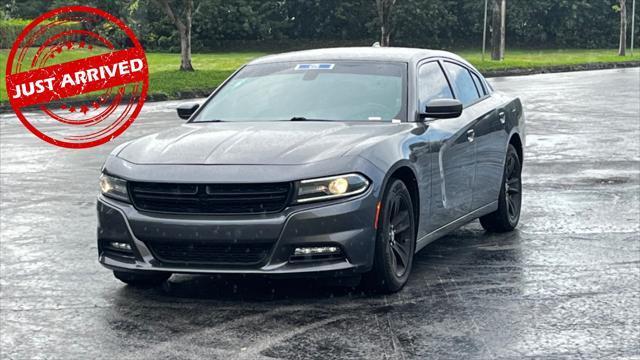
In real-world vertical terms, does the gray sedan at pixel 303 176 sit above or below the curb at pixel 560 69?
above

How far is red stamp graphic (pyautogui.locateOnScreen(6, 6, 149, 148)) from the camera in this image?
66.6 feet

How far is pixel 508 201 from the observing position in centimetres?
951

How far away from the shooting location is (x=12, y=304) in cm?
700

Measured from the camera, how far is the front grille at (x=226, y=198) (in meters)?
6.53

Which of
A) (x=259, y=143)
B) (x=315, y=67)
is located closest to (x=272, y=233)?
(x=259, y=143)

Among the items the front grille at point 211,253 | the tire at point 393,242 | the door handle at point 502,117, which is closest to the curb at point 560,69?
the door handle at point 502,117

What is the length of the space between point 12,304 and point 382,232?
7.58 ft

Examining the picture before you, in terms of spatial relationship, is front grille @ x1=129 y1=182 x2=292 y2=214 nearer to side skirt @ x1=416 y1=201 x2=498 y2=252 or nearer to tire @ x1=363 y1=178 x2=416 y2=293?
tire @ x1=363 y1=178 x2=416 y2=293

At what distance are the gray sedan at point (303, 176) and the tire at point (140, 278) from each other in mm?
13

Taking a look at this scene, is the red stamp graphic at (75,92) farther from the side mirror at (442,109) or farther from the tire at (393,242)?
the tire at (393,242)

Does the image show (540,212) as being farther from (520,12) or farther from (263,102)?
(520,12)

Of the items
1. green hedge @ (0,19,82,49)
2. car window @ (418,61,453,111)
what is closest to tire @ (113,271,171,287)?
car window @ (418,61,453,111)

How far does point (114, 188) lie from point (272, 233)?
1.12 metres

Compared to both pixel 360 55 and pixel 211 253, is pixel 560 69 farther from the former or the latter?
pixel 211 253
